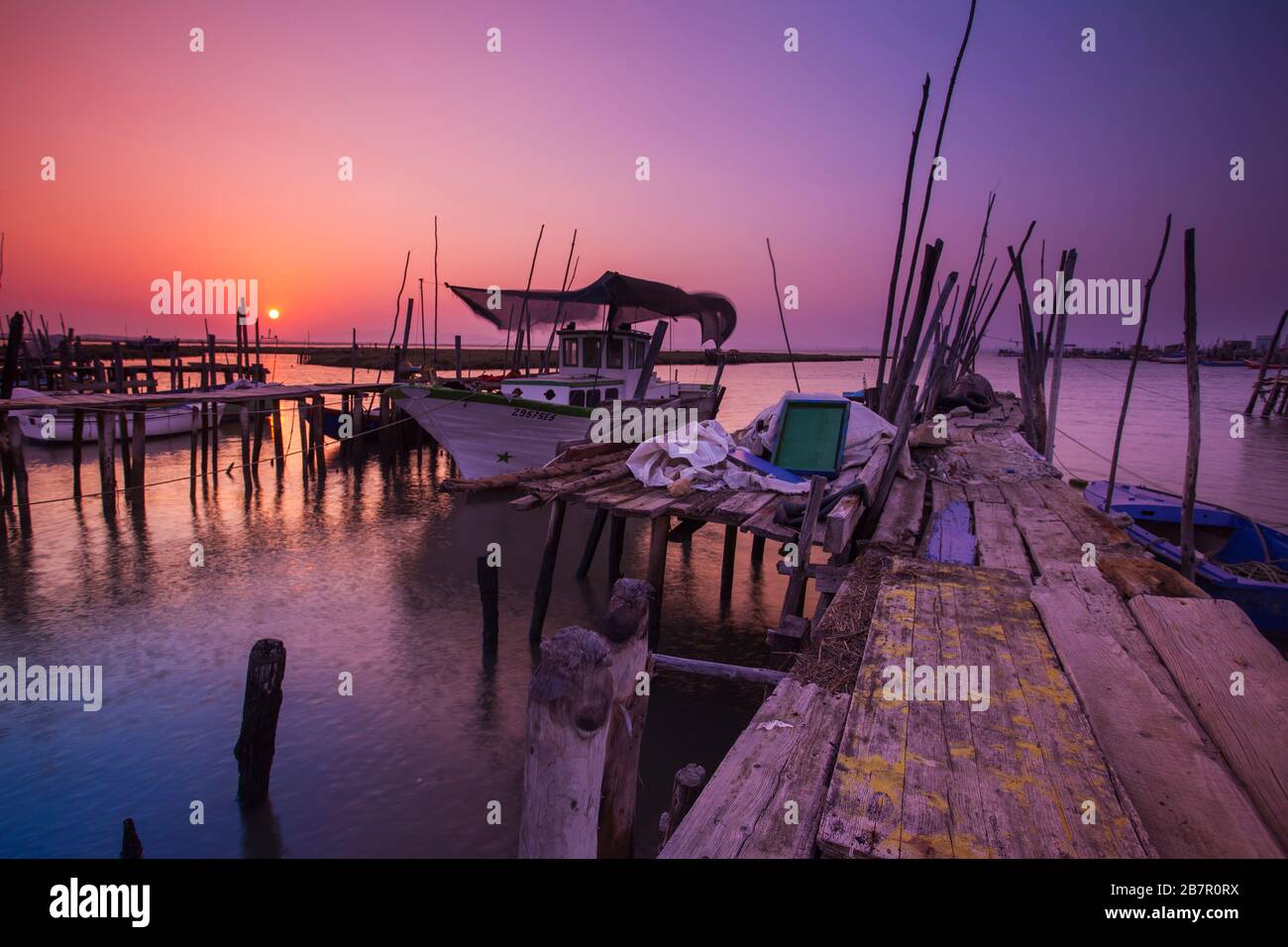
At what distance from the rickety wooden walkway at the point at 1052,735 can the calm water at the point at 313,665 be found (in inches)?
133

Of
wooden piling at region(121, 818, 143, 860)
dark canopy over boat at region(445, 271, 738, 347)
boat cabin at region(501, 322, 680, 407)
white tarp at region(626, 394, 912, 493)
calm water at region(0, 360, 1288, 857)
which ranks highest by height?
A: dark canopy over boat at region(445, 271, 738, 347)

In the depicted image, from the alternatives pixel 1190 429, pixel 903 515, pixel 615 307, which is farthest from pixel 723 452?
pixel 615 307

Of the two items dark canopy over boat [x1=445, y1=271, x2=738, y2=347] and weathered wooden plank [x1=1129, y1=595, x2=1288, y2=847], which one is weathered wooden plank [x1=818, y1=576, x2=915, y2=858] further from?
dark canopy over boat [x1=445, y1=271, x2=738, y2=347]

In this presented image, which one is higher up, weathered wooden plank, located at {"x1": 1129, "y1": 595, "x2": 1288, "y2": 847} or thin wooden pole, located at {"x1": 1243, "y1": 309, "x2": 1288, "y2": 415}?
thin wooden pole, located at {"x1": 1243, "y1": 309, "x2": 1288, "y2": 415}

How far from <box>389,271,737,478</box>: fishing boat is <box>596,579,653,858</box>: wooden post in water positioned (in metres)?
11.9

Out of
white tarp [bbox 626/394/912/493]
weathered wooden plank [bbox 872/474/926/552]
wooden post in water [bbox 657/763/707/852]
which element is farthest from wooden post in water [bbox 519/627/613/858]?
white tarp [bbox 626/394/912/493]

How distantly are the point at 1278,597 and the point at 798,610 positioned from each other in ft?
21.1

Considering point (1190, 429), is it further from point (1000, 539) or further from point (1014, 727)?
point (1014, 727)

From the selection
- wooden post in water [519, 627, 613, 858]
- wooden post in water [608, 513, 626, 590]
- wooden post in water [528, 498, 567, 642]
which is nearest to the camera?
wooden post in water [519, 627, 613, 858]

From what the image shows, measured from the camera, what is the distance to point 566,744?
252cm

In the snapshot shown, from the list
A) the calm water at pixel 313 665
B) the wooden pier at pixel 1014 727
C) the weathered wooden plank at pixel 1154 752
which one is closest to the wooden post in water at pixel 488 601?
the calm water at pixel 313 665

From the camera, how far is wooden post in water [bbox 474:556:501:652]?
893cm
